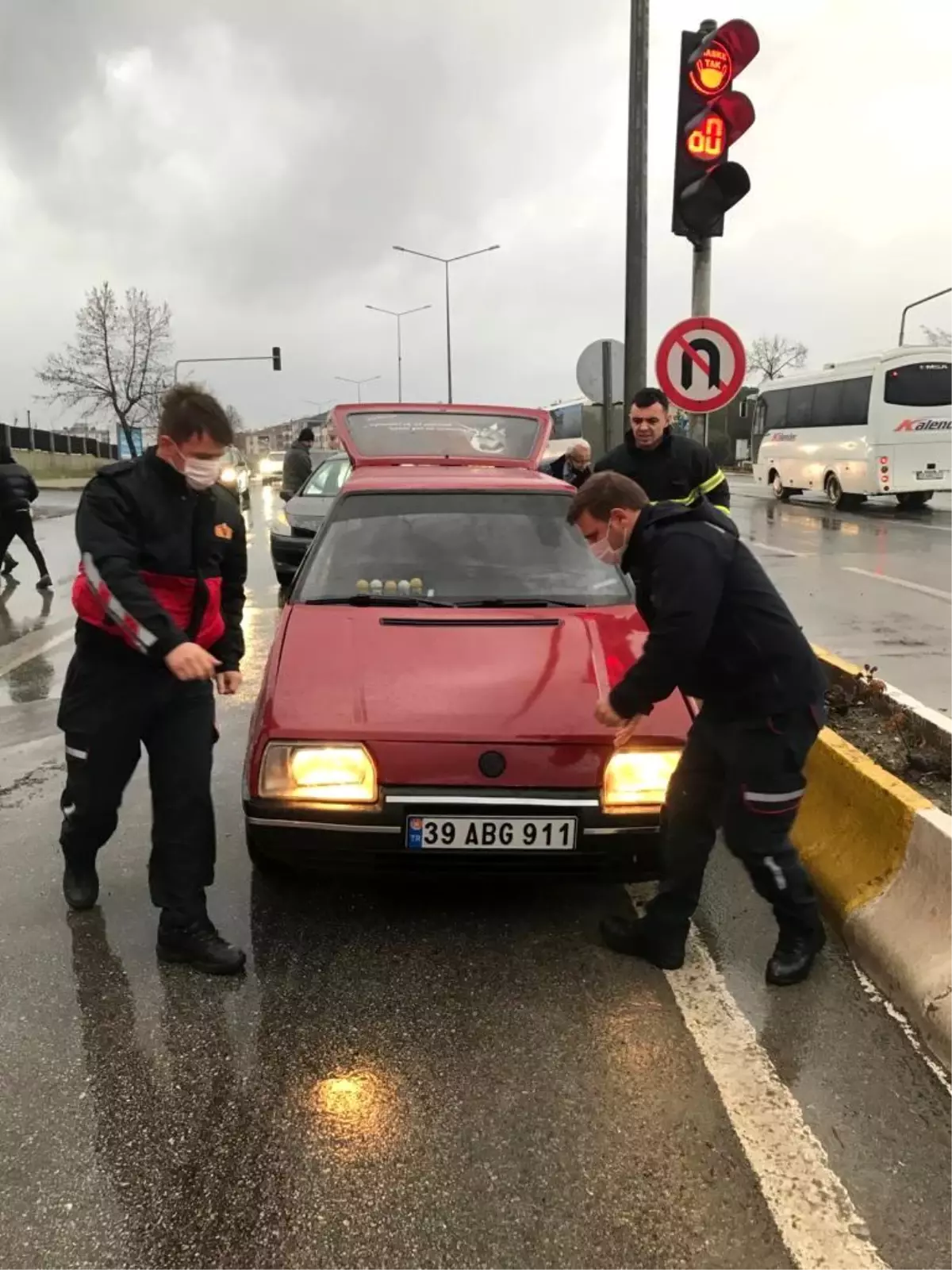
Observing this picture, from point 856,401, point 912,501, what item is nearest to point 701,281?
point 856,401

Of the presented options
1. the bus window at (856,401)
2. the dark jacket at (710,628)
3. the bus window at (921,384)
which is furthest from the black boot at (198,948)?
the bus window at (856,401)

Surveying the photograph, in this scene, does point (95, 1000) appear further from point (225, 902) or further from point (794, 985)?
point (794, 985)

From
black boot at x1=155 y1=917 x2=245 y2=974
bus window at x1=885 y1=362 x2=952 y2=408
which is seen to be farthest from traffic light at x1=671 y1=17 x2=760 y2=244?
bus window at x1=885 y1=362 x2=952 y2=408

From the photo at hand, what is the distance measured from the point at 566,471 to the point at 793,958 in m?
6.32

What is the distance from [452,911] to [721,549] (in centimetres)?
166

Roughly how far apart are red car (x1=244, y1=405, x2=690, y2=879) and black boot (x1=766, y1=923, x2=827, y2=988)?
0.48 m

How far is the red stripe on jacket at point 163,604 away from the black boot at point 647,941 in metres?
1.70

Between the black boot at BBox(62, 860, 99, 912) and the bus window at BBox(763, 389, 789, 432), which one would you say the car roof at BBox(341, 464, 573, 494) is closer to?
the black boot at BBox(62, 860, 99, 912)

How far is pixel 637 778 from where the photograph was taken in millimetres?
3248

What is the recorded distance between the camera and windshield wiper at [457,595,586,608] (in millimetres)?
4105

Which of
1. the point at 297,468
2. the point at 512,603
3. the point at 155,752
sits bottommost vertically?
the point at 155,752

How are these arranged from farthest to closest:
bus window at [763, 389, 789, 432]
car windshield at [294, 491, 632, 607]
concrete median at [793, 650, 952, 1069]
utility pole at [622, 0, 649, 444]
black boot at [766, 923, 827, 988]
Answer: bus window at [763, 389, 789, 432]
utility pole at [622, 0, 649, 444]
car windshield at [294, 491, 632, 607]
black boot at [766, 923, 827, 988]
concrete median at [793, 650, 952, 1069]

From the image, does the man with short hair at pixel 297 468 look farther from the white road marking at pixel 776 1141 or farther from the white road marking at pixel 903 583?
the white road marking at pixel 776 1141

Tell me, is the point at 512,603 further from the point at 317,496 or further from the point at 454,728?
the point at 317,496
